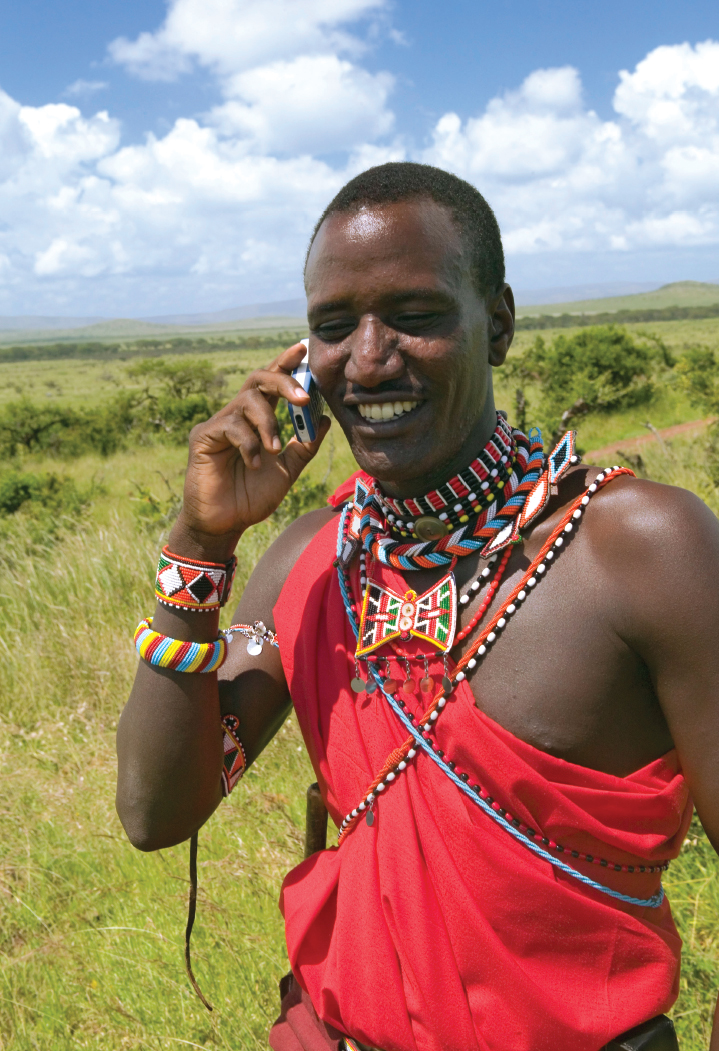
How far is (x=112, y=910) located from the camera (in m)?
3.05

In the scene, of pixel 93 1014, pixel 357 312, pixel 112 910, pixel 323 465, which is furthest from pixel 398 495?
pixel 323 465

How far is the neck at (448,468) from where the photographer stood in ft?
5.60

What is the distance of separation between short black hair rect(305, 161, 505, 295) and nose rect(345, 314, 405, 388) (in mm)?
238

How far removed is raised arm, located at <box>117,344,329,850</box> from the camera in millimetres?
1784

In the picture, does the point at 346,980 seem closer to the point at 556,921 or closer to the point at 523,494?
the point at 556,921

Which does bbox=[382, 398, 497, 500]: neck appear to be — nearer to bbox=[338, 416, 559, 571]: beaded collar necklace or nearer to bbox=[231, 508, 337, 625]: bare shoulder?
bbox=[338, 416, 559, 571]: beaded collar necklace

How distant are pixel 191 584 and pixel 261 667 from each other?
29 cm

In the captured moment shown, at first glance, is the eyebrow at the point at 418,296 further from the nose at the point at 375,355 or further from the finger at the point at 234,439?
the finger at the point at 234,439

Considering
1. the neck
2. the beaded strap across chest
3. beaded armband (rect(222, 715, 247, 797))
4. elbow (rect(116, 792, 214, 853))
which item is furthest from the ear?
elbow (rect(116, 792, 214, 853))

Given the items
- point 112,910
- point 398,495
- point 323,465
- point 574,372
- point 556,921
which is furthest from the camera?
point 574,372

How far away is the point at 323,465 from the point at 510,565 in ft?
41.2

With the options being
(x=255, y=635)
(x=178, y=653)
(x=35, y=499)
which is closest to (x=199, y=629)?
(x=178, y=653)

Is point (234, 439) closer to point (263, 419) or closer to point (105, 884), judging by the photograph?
point (263, 419)

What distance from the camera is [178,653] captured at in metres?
1.78
